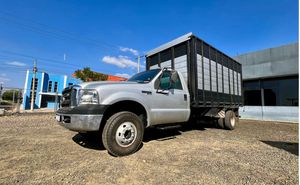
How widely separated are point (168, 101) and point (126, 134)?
155 cm

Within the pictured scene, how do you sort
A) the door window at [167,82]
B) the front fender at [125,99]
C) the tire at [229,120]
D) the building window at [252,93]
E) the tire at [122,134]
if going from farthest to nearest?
the building window at [252,93] < the tire at [229,120] < the door window at [167,82] < the front fender at [125,99] < the tire at [122,134]

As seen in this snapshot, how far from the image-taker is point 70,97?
380 cm

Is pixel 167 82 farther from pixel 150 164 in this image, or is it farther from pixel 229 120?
pixel 229 120

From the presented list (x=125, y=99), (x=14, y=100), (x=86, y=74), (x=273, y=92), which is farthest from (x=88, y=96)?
(x=86, y=74)

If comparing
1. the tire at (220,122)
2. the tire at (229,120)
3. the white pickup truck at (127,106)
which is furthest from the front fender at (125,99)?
the tire at (229,120)

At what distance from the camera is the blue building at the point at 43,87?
2751 centimetres

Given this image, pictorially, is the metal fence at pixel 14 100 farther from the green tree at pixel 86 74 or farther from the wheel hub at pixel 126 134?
the wheel hub at pixel 126 134

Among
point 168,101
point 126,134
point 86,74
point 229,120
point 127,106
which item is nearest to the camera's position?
point 126,134

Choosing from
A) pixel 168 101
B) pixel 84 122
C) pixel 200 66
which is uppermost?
pixel 200 66

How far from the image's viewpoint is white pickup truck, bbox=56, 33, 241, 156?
3.35m

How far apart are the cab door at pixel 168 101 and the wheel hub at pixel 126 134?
0.72m

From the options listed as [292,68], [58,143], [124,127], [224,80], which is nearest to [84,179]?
[124,127]

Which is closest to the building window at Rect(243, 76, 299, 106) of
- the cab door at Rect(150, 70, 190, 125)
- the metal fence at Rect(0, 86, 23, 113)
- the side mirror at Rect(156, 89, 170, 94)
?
the cab door at Rect(150, 70, 190, 125)

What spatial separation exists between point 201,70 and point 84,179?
185 inches
